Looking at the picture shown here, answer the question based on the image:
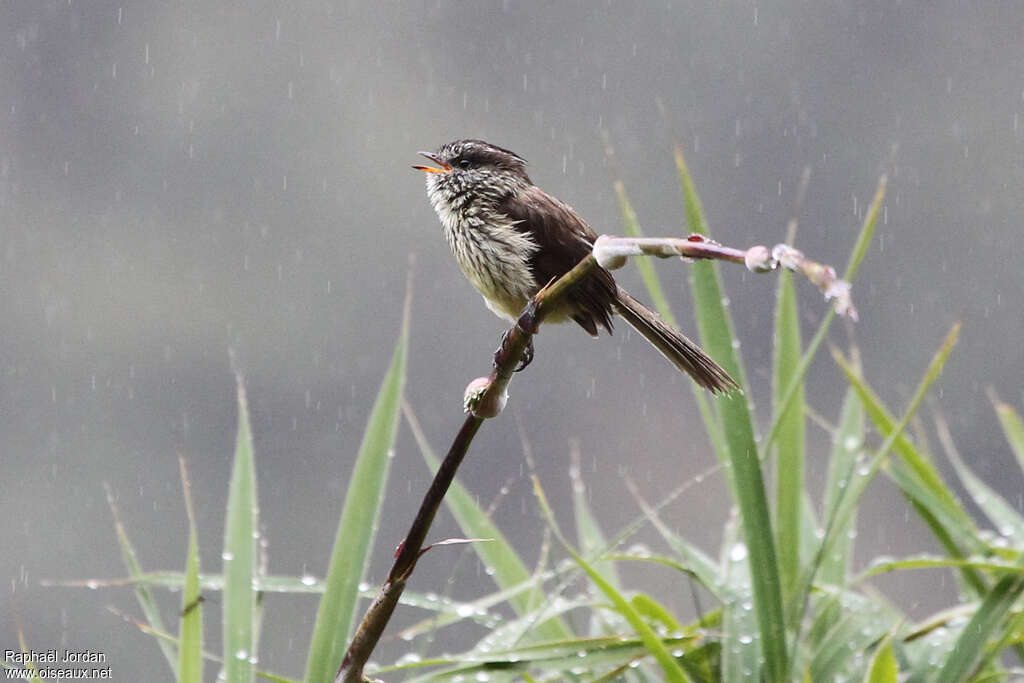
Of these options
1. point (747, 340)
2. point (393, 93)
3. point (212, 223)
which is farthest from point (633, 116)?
point (747, 340)

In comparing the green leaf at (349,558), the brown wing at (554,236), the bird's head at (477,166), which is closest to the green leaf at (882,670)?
the green leaf at (349,558)

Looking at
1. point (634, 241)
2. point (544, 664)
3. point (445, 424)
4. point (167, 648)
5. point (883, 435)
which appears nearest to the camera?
point (634, 241)

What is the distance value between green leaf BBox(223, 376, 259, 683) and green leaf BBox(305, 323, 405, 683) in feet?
0.50

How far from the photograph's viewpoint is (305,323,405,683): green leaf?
1.92 m

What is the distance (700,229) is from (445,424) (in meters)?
23.4

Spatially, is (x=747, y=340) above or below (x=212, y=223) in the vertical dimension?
below

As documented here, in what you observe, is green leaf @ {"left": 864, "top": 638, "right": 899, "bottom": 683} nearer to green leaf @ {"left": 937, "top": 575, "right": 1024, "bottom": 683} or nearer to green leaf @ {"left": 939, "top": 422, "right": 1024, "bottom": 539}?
green leaf @ {"left": 937, "top": 575, "right": 1024, "bottom": 683}

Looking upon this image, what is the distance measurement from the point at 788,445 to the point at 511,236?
0.76m

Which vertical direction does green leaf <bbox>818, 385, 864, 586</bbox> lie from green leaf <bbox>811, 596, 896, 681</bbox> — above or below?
above

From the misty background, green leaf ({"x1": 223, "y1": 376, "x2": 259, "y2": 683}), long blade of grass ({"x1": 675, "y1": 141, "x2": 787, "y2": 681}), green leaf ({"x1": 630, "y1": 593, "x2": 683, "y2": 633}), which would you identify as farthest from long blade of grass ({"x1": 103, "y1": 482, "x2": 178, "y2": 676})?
the misty background

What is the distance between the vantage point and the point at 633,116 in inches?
1788

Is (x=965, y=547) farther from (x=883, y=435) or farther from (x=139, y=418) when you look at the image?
(x=139, y=418)

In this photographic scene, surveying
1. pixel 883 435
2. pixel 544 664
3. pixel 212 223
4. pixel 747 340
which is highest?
pixel 212 223

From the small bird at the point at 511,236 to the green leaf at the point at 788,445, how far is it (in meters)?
0.34
